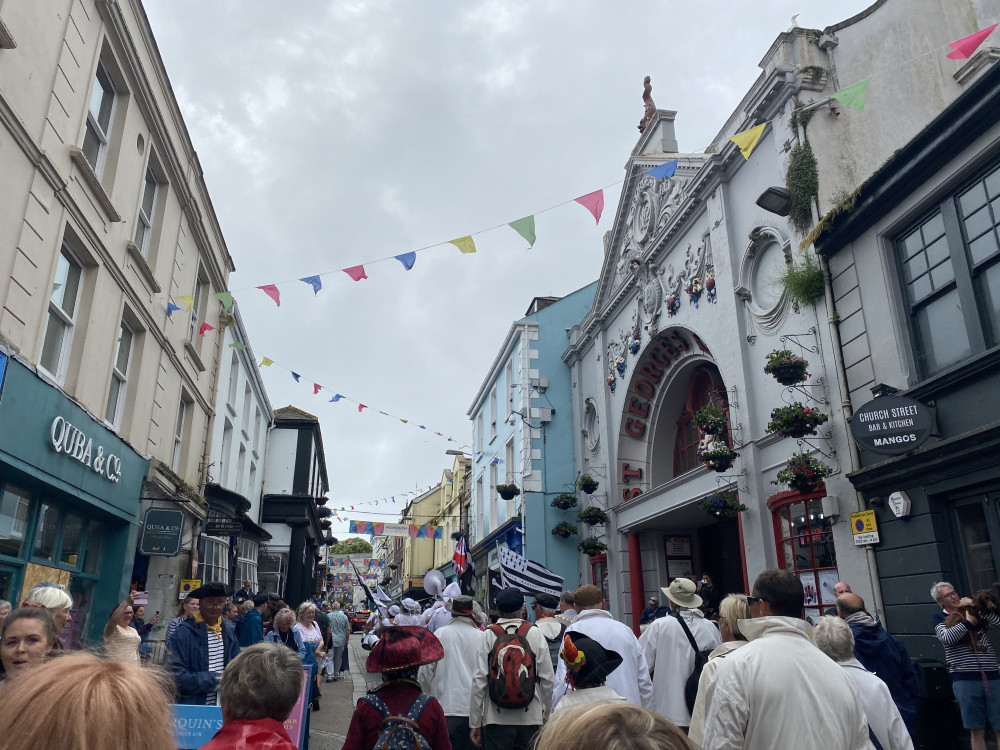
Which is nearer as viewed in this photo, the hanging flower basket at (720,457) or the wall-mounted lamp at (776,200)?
the wall-mounted lamp at (776,200)

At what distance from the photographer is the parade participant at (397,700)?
12.0 ft

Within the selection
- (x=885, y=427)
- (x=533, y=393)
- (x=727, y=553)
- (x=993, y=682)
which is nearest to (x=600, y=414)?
(x=533, y=393)

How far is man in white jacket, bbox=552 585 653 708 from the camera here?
5.48m

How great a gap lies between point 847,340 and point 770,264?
266cm

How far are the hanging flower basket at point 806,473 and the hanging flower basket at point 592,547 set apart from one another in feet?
29.8

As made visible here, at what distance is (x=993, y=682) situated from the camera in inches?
254

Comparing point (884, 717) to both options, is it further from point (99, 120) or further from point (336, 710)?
point (99, 120)

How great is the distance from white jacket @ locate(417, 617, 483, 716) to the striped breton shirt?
4.32m

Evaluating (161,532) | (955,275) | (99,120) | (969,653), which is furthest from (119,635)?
(955,275)

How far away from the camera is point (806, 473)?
962 centimetres

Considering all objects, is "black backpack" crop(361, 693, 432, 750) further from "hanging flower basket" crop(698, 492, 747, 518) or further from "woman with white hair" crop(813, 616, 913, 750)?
"hanging flower basket" crop(698, 492, 747, 518)

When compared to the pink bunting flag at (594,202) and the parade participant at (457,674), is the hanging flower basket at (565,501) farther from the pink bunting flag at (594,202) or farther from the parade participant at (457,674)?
the parade participant at (457,674)

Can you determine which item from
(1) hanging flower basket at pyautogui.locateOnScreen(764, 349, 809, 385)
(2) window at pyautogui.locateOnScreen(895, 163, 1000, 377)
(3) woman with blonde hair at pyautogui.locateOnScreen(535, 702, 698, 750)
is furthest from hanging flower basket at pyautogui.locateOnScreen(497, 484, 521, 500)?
(3) woman with blonde hair at pyautogui.locateOnScreen(535, 702, 698, 750)

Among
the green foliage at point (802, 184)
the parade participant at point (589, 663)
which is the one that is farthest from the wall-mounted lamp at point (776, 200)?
the parade participant at point (589, 663)
